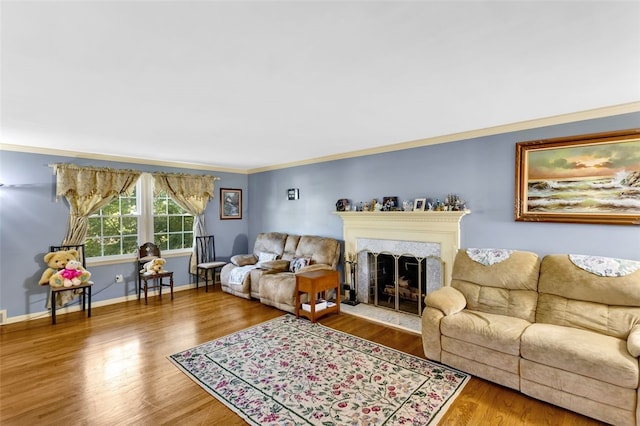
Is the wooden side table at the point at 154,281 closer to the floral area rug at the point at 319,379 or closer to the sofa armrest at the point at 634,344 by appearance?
the floral area rug at the point at 319,379

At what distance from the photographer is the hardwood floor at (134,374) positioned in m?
2.12

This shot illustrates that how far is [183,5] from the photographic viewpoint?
1300mm

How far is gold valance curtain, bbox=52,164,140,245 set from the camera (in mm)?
4215

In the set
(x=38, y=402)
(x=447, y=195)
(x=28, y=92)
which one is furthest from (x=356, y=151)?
(x=38, y=402)

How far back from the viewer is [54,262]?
3992 millimetres

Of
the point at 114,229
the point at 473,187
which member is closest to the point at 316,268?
the point at 473,187

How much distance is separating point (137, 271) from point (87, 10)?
4501mm

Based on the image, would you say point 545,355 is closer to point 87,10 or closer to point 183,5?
point 183,5

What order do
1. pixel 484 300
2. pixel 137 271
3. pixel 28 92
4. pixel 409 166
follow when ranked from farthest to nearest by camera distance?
1. pixel 137 271
2. pixel 409 166
3. pixel 484 300
4. pixel 28 92

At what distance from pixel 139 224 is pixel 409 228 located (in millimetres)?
4363

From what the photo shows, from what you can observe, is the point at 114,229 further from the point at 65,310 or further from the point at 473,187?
the point at 473,187

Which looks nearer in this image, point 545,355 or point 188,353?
point 545,355

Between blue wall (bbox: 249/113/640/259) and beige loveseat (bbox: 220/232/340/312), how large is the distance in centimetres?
37

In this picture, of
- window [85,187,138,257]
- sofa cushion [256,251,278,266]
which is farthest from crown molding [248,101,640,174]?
window [85,187,138,257]
